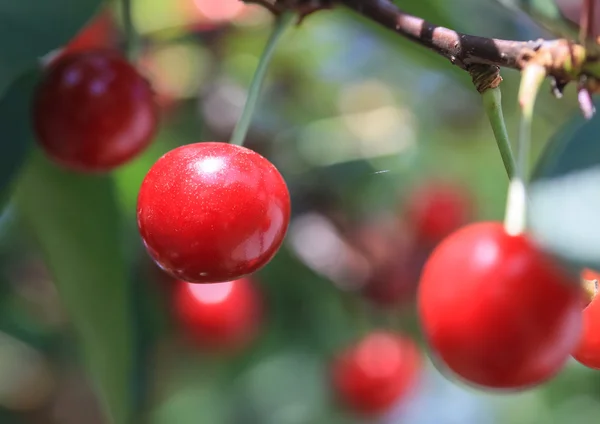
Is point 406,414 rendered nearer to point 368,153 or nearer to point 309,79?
point 368,153

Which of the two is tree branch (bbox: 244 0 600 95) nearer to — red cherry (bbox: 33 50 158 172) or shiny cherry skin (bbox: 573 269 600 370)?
shiny cherry skin (bbox: 573 269 600 370)

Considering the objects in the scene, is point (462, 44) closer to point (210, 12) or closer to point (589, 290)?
point (589, 290)

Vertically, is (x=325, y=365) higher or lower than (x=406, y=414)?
higher

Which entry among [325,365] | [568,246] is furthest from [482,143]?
[568,246]

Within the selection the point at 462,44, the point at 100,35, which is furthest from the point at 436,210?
the point at 462,44

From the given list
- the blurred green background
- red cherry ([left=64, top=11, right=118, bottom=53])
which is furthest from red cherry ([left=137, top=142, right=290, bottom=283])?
the blurred green background

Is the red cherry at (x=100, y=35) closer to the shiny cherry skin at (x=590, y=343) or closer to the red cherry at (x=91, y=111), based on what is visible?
the red cherry at (x=91, y=111)
